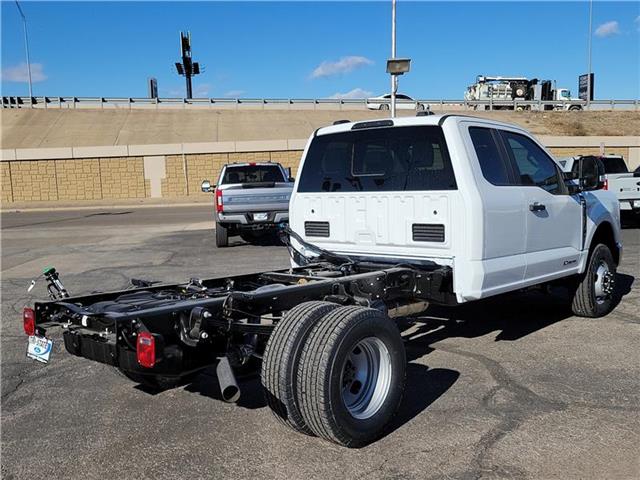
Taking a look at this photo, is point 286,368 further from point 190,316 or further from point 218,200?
point 218,200

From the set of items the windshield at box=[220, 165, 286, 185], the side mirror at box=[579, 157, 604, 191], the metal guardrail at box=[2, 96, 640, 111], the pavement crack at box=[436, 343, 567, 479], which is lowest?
the pavement crack at box=[436, 343, 567, 479]

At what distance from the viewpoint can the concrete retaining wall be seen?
1638 inches

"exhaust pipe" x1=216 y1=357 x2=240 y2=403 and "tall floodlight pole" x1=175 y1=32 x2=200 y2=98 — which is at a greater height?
"tall floodlight pole" x1=175 y1=32 x2=200 y2=98

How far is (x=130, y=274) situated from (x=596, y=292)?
7.34m

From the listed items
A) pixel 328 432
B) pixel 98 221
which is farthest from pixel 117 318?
pixel 98 221

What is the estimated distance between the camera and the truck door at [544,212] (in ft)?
18.6

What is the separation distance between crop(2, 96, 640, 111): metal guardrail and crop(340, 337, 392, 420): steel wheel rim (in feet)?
170

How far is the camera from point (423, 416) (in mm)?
4309

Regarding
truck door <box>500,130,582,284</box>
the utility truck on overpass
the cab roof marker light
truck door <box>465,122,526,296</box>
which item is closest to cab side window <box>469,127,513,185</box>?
truck door <box>465,122,526,296</box>

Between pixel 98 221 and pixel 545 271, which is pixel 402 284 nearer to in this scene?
pixel 545 271

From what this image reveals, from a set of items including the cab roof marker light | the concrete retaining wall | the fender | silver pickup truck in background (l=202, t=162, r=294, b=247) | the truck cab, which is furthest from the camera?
the concrete retaining wall

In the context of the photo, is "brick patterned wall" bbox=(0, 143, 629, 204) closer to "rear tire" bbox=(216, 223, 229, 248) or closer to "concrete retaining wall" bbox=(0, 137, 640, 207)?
"concrete retaining wall" bbox=(0, 137, 640, 207)

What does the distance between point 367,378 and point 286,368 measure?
70 cm

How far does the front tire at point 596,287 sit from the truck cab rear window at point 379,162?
2601 millimetres
